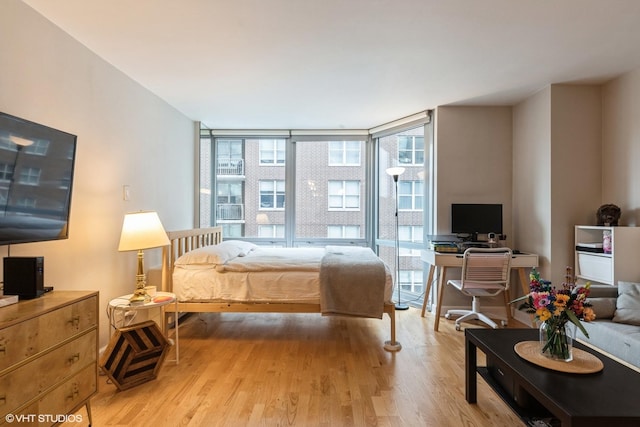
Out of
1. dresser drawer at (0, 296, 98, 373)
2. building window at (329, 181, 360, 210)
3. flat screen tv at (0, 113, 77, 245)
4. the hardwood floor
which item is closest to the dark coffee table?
the hardwood floor

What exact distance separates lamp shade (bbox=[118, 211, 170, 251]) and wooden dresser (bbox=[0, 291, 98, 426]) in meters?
0.60

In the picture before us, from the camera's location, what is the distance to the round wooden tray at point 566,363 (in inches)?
62.8

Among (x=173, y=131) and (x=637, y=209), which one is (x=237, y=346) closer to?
(x=173, y=131)

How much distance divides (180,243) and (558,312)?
3.14 metres

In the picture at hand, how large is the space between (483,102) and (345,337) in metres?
3.06

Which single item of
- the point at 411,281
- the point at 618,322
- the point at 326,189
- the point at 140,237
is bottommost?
the point at 411,281

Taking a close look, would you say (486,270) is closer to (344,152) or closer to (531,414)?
(531,414)

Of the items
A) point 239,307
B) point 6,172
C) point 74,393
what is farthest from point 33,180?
point 239,307

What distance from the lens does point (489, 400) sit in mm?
2107

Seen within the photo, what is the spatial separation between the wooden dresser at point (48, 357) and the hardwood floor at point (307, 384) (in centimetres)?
37

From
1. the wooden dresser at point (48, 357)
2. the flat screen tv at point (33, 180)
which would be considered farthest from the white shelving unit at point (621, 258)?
the flat screen tv at point (33, 180)

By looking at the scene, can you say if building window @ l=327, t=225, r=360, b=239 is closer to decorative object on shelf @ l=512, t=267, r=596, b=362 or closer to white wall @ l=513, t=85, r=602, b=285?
white wall @ l=513, t=85, r=602, b=285

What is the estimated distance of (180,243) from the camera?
334 centimetres

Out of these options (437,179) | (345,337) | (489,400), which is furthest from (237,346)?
(437,179)
